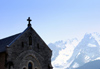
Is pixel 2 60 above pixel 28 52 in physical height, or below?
below

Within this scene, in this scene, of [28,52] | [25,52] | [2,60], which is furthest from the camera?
[28,52]

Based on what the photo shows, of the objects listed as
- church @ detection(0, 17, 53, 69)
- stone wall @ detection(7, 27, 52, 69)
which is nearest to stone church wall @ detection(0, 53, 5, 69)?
church @ detection(0, 17, 53, 69)

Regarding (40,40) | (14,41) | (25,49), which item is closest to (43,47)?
(40,40)

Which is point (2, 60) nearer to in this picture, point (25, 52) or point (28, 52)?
point (25, 52)

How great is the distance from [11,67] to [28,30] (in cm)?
942

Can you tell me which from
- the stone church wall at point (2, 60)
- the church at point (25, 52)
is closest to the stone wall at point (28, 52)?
the church at point (25, 52)

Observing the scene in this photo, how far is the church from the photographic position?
131 ft

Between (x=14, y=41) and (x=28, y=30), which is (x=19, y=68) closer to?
(x=14, y=41)

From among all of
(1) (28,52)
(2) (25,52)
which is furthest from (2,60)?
(1) (28,52)

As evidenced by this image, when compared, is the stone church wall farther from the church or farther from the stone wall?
the stone wall

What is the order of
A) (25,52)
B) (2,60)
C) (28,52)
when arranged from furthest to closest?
(28,52), (25,52), (2,60)

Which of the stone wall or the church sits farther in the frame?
the stone wall

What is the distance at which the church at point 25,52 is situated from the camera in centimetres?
3984

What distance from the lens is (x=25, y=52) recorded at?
42531 millimetres
